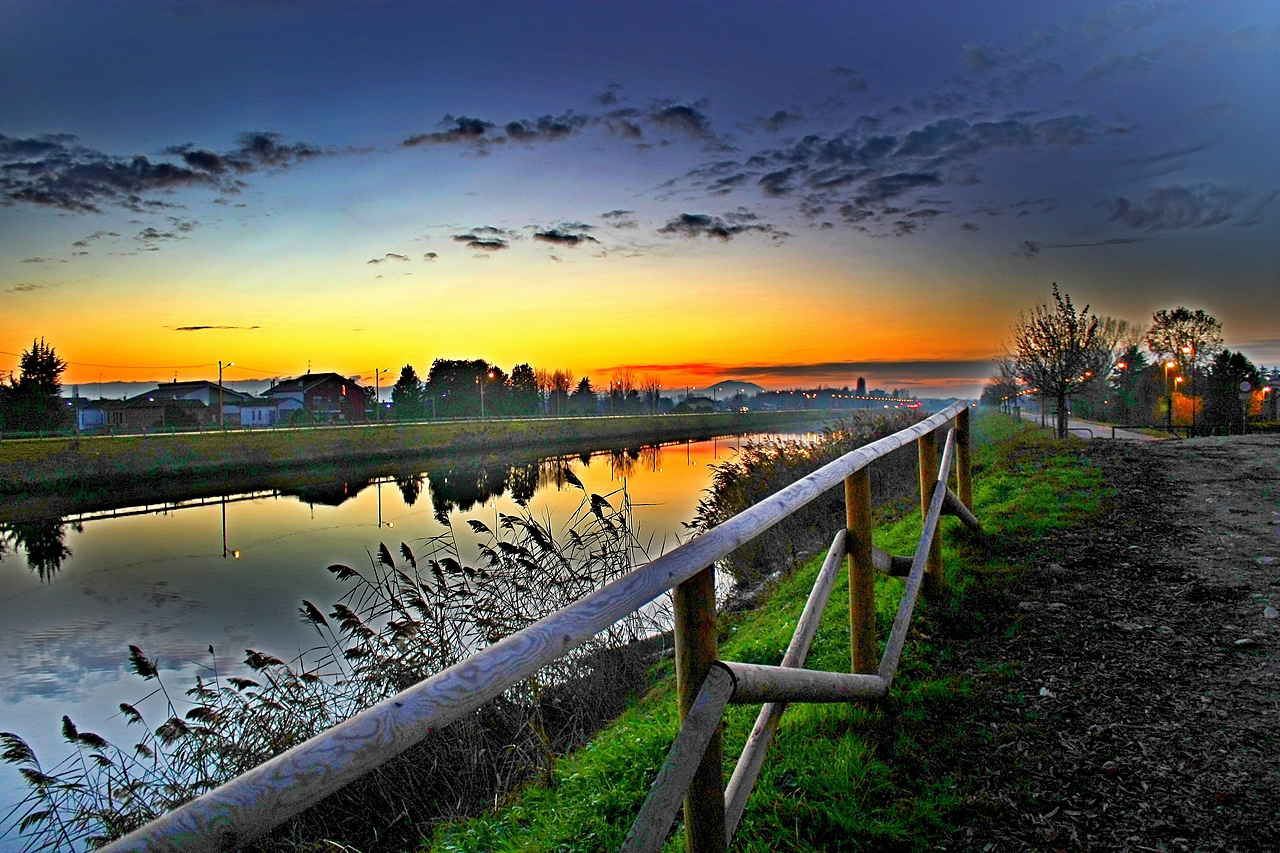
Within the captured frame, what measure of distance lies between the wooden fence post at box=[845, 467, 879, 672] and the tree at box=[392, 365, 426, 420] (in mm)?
84790

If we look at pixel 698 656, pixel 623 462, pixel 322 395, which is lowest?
pixel 623 462

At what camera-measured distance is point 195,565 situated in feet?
58.2

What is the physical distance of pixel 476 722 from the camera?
5.88 m

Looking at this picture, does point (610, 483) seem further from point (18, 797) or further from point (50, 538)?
point (18, 797)

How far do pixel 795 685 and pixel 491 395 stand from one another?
95620 millimetres

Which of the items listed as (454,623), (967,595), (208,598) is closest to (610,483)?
(208,598)

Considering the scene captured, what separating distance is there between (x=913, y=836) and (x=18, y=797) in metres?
7.90

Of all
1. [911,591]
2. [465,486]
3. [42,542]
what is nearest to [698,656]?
[911,591]

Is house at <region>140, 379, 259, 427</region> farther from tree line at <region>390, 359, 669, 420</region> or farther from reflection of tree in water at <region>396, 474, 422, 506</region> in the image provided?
reflection of tree in water at <region>396, 474, 422, 506</region>

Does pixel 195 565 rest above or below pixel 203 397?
below

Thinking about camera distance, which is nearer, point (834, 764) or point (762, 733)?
point (762, 733)

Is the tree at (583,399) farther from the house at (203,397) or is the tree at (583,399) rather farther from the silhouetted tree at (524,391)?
the house at (203,397)

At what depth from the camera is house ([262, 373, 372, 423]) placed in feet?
294

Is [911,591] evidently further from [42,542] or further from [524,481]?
[524,481]
